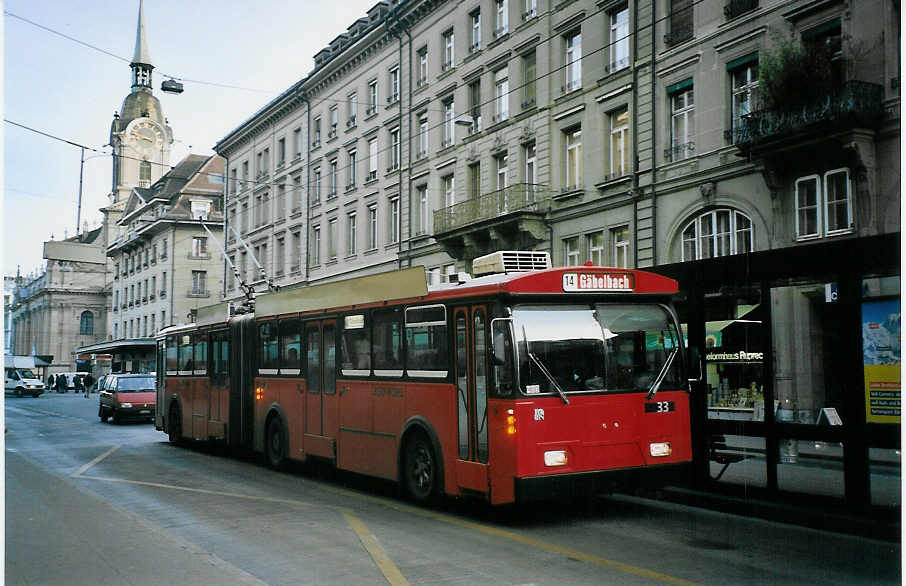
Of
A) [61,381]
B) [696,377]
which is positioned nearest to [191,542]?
[696,377]

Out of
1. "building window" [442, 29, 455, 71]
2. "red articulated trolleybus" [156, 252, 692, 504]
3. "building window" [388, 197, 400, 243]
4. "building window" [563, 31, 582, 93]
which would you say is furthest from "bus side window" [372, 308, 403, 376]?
"building window" [388, 197, 400, 243]

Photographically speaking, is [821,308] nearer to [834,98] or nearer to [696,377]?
[696,377]

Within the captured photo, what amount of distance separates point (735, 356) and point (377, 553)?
556 cm

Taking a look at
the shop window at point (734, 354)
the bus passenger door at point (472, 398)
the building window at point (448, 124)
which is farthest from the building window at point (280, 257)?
the bus passenger door at point (472, 398)

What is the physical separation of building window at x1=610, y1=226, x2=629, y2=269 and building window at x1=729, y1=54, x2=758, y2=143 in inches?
188

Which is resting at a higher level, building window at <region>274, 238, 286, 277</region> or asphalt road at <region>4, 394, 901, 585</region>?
building window at <region>274, 238, 286, 277</region>

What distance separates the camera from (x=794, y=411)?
10828 millimetres

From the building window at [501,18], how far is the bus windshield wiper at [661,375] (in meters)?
21.9

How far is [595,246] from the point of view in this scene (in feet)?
89.2

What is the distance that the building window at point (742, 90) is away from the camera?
21.9 metres

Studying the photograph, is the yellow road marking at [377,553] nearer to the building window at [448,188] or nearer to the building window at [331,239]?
the building window at [448,188]

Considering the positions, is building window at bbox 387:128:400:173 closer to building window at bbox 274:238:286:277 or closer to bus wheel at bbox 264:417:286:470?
building window at bbox 274:238:286:277

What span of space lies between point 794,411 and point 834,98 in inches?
397

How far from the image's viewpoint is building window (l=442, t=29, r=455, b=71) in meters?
34.0
